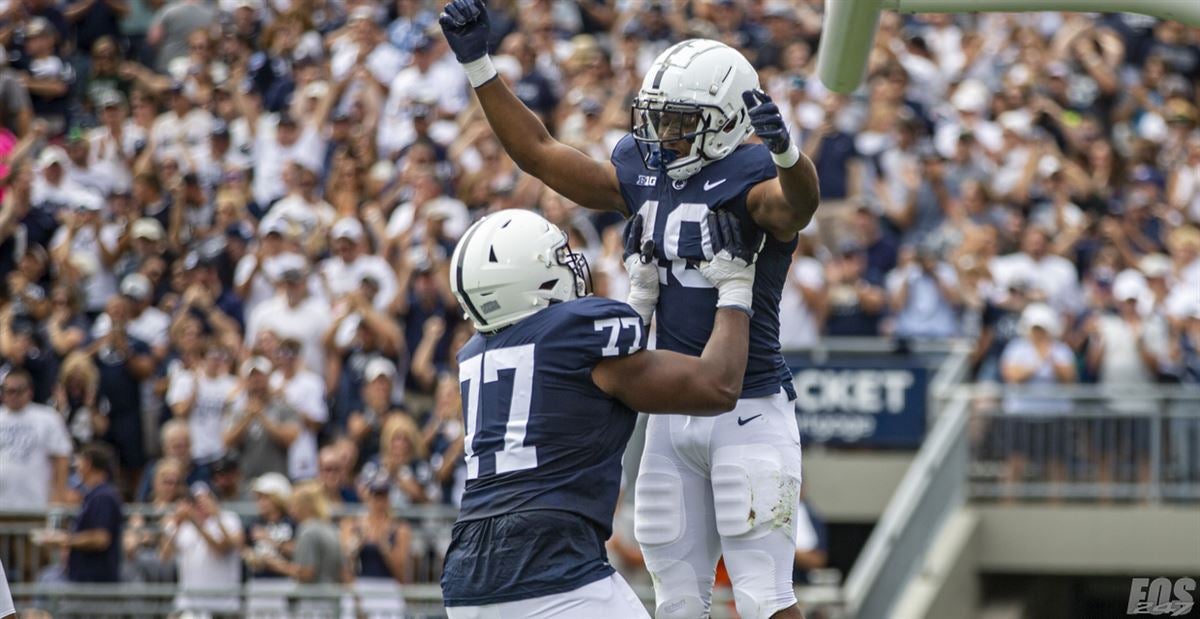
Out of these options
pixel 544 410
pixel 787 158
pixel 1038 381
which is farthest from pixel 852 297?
pixel 544 410

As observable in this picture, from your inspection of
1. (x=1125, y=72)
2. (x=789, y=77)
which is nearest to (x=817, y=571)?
(x=789, y=77)

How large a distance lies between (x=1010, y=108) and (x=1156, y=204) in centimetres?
161

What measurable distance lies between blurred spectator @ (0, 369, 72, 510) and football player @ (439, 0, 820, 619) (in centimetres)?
724

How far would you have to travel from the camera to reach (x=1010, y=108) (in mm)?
14781

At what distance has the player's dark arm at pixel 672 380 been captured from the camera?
17.2 ft

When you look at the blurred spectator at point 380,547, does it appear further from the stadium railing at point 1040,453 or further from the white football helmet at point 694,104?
the white football helmet at point 694,104

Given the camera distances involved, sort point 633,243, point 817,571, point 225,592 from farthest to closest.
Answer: point 817,571
point 225,592
point 633,243

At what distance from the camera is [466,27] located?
19.4 ft

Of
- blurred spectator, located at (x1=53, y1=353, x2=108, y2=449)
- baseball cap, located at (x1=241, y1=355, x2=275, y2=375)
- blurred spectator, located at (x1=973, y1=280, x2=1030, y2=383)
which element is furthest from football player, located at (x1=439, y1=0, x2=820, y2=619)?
blurred spectator, located at (x1=53, y1=353, x2=108, y2=449)

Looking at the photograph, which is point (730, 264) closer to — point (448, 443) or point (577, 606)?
point (577, 606)

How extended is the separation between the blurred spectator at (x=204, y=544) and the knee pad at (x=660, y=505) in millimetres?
5744

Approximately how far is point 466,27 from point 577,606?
1.85 m

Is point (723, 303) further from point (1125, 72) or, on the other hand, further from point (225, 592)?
point (1125, 72)

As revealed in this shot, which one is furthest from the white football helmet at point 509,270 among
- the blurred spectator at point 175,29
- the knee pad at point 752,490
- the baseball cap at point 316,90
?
the blurred spectator at point 175,29
